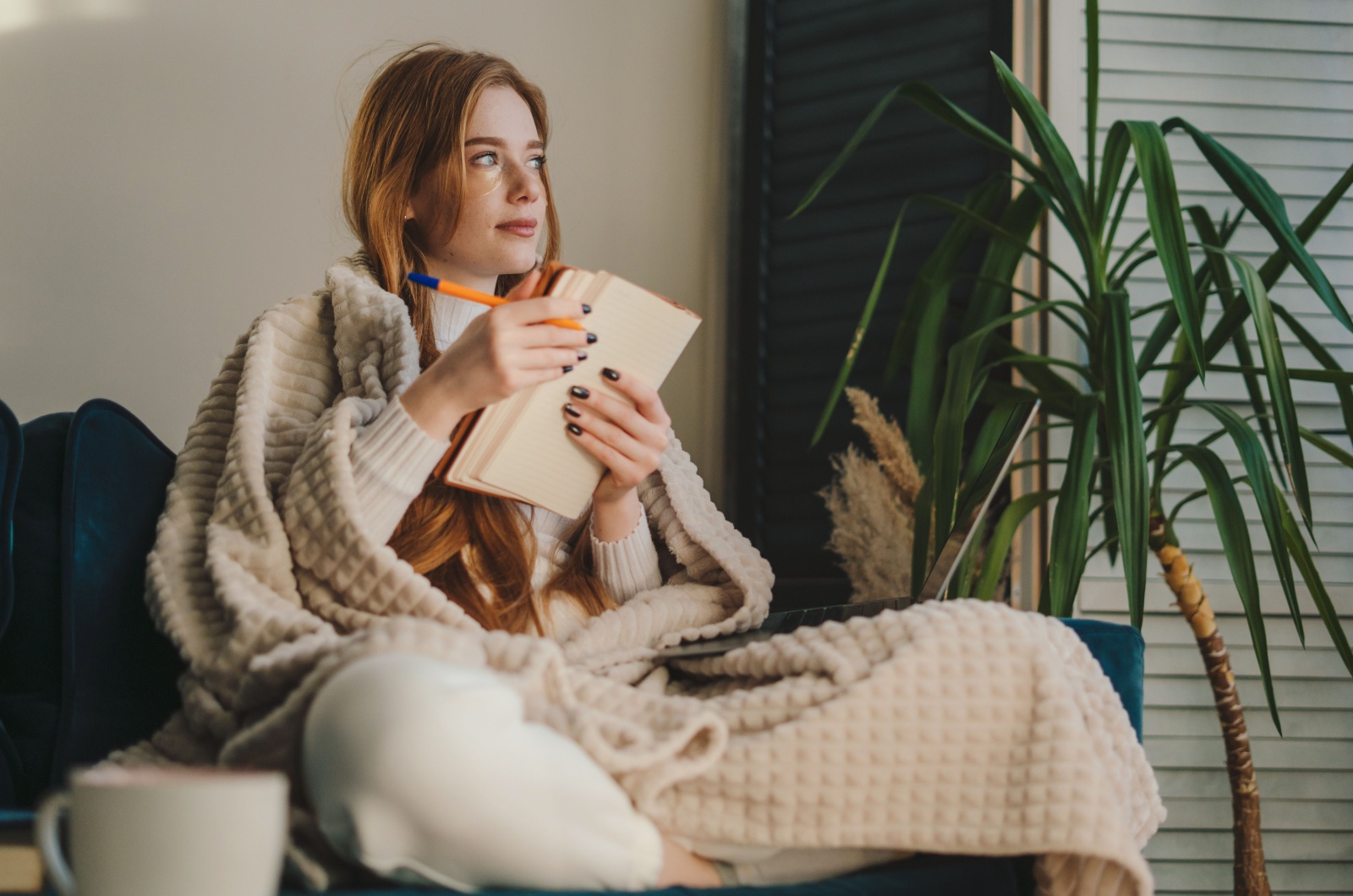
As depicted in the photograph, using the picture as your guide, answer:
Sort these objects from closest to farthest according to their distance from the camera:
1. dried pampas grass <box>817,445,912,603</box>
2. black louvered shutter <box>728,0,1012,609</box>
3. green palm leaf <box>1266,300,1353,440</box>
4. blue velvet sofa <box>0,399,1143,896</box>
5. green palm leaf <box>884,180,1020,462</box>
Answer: blue velvet sofa <box>0,399,1143,896</box> < green palm leaf <box>1266,300,1353,440</box> < green palm leaf <box>884,180,1020,462</box> < dried pampas grass <box>817,445,912,603</box> < black louvered shutter <box>728,0,1012,609</box>

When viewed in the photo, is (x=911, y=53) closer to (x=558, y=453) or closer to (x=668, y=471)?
(x=668, y=471)

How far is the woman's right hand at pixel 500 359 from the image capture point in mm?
860

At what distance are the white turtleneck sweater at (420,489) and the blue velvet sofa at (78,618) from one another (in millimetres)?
212

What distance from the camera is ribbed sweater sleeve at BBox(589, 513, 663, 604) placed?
1072 millimetres

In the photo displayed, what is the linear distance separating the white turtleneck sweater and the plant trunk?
69 cm

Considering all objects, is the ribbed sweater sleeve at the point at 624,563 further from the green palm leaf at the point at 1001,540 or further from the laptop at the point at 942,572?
the green palm leaf at the point at 1001,540

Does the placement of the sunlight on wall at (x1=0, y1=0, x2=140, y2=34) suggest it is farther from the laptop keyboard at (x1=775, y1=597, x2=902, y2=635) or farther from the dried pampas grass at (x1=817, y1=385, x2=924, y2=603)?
the laptop keyboard at (x1=775, y1=597, x2=902, y2=635)

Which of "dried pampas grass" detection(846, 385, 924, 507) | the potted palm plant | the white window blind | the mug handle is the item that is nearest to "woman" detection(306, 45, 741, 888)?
the mug handle

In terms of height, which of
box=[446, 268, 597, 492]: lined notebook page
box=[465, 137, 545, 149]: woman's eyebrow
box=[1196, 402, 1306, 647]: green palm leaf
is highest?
box=[465, 137, 545, 149]: woman's eyebrow

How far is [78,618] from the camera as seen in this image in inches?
33.3

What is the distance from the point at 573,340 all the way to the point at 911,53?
1.26 metres

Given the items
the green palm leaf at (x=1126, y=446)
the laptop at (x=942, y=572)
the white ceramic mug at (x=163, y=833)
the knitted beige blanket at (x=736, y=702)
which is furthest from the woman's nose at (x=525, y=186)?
the white ceramic mug at (x=163, y=833)

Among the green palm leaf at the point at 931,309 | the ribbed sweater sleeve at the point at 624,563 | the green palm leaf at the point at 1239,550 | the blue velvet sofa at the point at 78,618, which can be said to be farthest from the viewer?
the green palm leaf at the point at 931,309

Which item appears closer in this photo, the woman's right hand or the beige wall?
the woman's right hand
